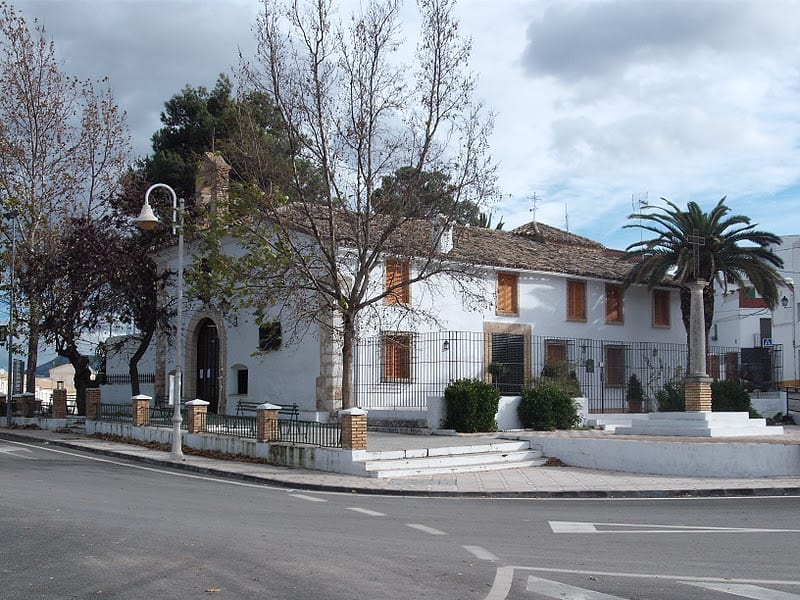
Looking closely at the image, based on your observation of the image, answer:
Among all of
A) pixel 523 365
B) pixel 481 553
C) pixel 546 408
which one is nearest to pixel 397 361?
pixel 546 408

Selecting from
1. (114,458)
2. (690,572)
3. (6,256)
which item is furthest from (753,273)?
(6,256)

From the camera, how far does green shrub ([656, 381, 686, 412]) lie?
26.3 m

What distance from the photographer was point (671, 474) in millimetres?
16984

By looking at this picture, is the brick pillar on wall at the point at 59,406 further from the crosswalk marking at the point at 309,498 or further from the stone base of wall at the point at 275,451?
the crosswalk marking at the point at 309,498

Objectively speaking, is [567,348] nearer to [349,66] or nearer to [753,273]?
[753,273]

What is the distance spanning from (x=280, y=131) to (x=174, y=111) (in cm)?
2263

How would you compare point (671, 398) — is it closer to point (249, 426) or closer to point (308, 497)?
point (249, 426)

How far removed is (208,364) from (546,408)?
538 inches

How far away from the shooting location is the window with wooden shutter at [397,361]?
25453 mm

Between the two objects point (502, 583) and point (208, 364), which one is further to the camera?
point (208, 364)

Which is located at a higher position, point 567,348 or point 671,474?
point 567,348

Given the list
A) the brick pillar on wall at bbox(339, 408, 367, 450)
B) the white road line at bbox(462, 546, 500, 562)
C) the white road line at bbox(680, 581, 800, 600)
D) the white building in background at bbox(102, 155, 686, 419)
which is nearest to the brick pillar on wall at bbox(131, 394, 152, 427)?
the white building in background at bbox(102, 155, 686, 419)

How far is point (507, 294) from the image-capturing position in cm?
2936

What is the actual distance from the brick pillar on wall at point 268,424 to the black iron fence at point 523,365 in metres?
5.32
